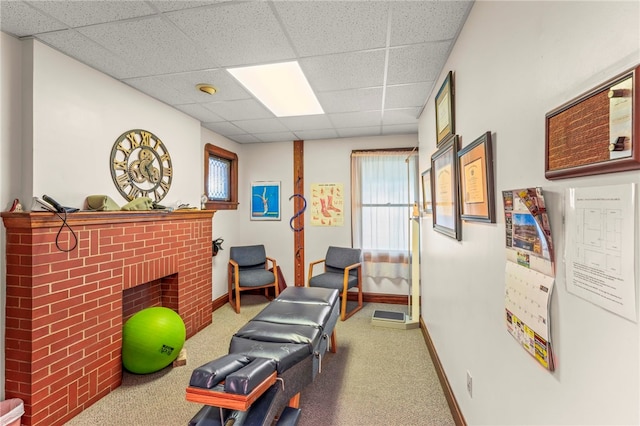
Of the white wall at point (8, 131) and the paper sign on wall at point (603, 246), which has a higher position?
the white wall at point (8, 131)

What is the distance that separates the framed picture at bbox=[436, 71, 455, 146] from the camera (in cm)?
194

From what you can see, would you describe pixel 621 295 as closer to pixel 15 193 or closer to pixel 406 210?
pixel 15 193

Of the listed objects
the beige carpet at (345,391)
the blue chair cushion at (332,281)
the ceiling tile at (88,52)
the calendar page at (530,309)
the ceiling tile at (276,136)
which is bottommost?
the beige carpet at (345,391)

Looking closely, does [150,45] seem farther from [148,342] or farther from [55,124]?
[148,342]

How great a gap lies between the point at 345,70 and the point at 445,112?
858 mm

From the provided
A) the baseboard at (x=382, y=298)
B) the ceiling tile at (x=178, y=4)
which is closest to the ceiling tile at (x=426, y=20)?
the ceiling tile at (x=178, y=4)

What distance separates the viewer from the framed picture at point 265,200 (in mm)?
4648

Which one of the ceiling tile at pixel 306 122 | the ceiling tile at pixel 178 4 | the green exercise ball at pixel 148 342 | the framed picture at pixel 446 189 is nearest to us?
the ceiling tile at pixel 178 4

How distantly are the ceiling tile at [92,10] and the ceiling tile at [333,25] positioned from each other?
0.82m

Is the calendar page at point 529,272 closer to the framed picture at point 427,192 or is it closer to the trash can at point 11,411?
the framed picture at point 427,192

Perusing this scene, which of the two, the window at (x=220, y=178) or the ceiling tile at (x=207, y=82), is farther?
the window at (x=220, y=178)

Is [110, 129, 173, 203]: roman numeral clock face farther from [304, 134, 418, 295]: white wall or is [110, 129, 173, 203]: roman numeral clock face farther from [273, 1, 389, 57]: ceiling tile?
[304, 134, 418, 295]: white wall

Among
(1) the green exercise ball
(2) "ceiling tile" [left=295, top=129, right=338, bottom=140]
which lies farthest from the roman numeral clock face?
(2) "ceiling tile" [left=295, top=129, right=338, bottom=140]

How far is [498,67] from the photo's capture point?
1.26 m
